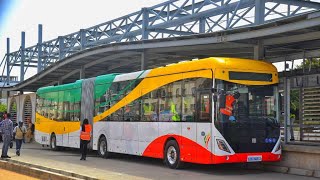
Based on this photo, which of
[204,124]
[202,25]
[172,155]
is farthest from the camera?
[202,25]

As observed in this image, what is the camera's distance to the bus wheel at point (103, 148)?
17.9m

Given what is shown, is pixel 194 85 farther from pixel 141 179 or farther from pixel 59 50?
pixel 59 50

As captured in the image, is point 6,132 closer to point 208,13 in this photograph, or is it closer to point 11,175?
point 11,175

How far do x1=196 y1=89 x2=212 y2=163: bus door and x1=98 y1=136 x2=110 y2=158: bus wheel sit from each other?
6.23m

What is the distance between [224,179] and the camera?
11352 millimetres

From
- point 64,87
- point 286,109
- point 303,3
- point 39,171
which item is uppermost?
point 303,3

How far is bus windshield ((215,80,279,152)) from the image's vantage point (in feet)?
39.8

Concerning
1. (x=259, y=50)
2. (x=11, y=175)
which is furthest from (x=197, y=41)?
(x=11, y=175)

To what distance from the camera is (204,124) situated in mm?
12367

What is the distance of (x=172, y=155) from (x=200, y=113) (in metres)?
1.86

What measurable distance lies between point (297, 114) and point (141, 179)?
7487mm

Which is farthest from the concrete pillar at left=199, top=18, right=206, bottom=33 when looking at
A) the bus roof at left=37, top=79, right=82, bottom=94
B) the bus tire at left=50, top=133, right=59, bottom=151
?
the bus tire at left=50, top=133, right=59, bottom=151

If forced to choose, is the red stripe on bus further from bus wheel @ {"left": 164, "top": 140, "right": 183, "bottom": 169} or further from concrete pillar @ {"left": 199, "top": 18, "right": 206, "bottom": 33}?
concrete pillar @ {"left": 199, "top": 18, "right": 206, "bottom": 33}

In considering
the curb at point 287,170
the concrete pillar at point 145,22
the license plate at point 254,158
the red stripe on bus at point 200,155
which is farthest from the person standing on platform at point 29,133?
the license plate at point 254,158
